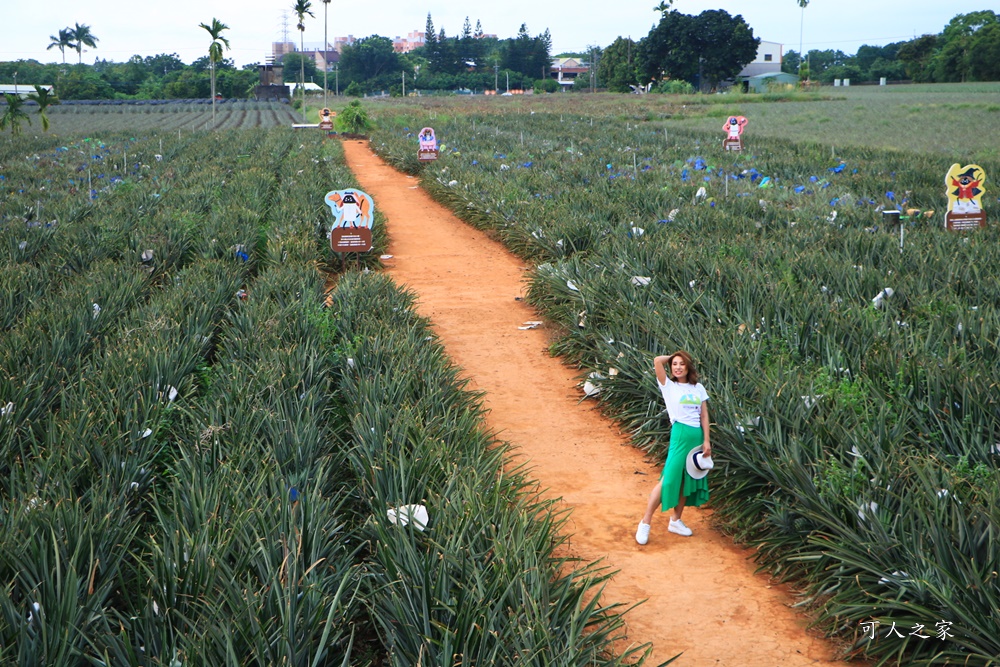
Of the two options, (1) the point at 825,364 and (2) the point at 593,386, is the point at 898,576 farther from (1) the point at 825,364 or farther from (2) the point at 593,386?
(2) the point at 593,386

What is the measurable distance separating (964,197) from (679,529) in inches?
334

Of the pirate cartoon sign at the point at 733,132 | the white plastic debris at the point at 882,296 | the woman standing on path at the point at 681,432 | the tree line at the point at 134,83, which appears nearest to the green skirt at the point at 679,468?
the woman standing on path at the point at 681,432

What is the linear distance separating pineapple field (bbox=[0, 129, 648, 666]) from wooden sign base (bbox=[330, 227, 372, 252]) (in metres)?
2.08

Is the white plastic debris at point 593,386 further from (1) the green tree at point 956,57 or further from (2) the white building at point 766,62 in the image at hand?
(2) the white building at point 766,62

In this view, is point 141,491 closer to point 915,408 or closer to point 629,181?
point 915,408

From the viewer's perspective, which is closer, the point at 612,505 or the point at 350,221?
the point at 612,505

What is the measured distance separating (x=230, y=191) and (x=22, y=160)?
617 inches

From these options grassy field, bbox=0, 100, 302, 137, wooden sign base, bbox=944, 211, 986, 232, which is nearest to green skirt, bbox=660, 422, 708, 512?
wooden sign base, bbox=944, 211, 986, 232

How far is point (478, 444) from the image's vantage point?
5.48 meters

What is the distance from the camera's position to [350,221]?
11.5 metres

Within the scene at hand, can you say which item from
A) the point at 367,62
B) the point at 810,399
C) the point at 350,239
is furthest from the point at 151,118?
the point at 367,62

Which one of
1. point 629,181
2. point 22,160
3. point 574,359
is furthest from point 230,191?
point 22,160

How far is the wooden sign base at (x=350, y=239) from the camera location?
11.4 m

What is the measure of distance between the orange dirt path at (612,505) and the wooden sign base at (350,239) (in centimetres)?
96
